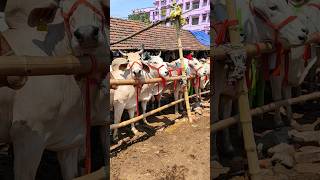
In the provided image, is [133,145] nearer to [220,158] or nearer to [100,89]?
[220,158]

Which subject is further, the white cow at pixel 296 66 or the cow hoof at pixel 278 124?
the cow hoof at pixel 278 124

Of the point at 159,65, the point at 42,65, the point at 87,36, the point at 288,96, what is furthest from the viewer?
the point at 159,65

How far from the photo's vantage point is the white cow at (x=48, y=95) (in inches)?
52.2

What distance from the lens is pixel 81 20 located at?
52.9 inches

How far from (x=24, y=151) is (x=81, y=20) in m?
0.54

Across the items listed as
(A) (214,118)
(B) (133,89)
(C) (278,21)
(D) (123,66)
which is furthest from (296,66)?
(B) (133,89)

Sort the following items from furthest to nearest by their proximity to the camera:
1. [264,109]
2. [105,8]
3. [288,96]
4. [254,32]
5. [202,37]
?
[288,96] < [264,109] < [254,32] < [202,37] < [105,8]

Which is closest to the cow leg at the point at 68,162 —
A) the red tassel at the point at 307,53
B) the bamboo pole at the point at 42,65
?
the bamboo pole at the point at 42,65

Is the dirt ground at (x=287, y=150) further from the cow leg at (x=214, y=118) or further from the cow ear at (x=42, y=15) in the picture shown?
the cow ear at (x=42, y=15)

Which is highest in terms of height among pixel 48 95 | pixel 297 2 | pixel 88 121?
pixel 297 2

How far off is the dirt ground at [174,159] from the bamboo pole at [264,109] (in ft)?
0.16

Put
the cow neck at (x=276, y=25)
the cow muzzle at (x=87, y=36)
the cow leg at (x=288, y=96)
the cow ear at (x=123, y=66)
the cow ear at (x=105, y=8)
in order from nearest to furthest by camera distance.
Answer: the cow muzzle at (x=87, y=36), the cow ear at (x=105, y=8), the cow neck at (x=276, y=25), the cow leg at (x=288, y=96), the cow ear at (x=123, y=66)

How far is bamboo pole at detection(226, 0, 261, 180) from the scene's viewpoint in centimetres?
153

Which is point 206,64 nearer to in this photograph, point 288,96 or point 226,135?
point 226,135
